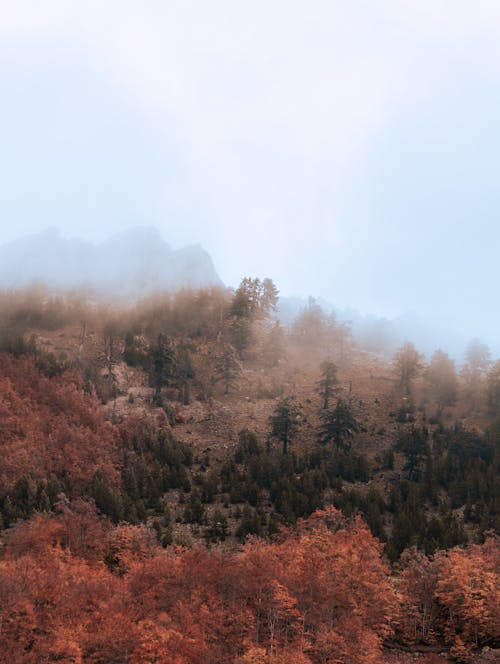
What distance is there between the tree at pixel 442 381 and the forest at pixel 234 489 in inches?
12.7

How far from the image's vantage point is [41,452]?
49906 mm

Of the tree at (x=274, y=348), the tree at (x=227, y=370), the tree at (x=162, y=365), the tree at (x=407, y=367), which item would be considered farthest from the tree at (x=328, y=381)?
the tree at (x=162, y=365)

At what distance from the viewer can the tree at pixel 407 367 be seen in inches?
2965

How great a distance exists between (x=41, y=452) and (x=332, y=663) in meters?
37.5

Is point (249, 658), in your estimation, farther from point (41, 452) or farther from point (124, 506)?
point (41, 452)

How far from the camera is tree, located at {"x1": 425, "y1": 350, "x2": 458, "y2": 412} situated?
7144 cm

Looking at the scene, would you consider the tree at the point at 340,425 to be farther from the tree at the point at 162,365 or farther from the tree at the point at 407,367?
the tree at the point at 162,365

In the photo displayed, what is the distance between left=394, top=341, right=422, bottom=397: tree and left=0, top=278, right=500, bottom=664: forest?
1.03 ft

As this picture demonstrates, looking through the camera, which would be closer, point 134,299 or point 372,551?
point 372,551

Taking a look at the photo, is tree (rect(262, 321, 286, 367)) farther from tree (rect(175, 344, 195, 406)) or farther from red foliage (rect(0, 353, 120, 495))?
red foliage (rect(0, 353, 120, 495))

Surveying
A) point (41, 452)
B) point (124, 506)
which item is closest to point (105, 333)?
point (41, 452)

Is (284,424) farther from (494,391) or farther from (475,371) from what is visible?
(475,371)

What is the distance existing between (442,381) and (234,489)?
38720 millimetres

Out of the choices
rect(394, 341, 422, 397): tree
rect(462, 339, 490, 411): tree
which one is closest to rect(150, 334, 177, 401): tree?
rect(394, 341, 422, 397): tree
